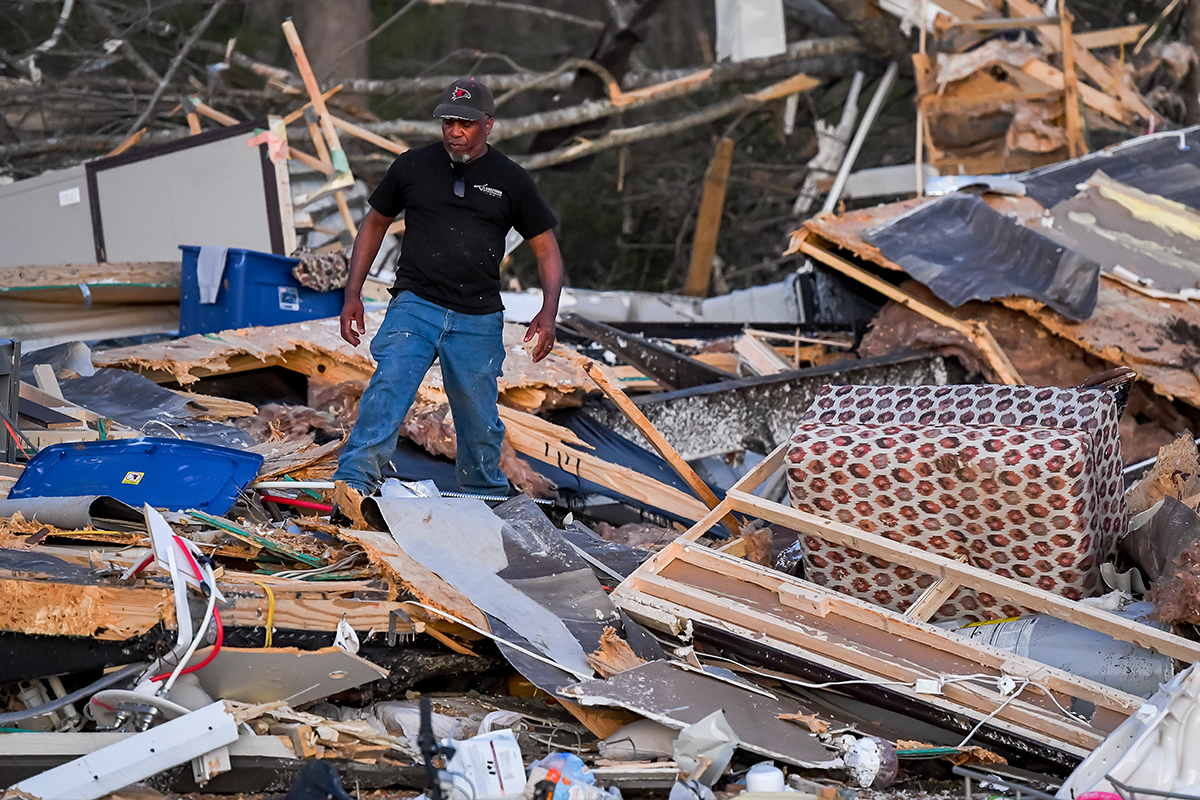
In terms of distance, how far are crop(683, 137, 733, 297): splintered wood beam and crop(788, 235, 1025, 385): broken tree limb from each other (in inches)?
216

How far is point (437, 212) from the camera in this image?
15.0 ft

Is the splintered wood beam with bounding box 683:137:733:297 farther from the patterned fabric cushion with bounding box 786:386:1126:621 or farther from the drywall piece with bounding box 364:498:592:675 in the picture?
the drywall piece with bounding box 364:498:592:675

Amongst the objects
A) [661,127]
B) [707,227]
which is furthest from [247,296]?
[707,227]

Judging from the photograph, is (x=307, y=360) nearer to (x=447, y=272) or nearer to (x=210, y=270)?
(x=210, y=270)

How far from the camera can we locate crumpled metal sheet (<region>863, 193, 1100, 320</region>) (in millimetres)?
7465

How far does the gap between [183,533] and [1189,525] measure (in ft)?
11.6

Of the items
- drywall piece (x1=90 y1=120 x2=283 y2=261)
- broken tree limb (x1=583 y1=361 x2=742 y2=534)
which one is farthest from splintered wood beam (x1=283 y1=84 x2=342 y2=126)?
broken tree limb (x1=583 y1=361 x2=742 y2=534)

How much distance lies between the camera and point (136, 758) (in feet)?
9.69

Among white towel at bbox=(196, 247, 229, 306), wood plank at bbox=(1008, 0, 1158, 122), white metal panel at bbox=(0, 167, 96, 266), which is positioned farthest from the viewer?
wood plank at bbox=(1008, 0, 1158, 122)

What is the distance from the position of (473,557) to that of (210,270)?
163 inches

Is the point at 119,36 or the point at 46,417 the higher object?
the point at 119,36

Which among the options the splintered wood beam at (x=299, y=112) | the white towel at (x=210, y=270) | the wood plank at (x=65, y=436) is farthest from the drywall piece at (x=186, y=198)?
the wood plank at (x=65, y=436)

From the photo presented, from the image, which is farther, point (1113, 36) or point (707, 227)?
point (707, 227)

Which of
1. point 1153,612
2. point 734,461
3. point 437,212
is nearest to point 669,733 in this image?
point 1153,612
